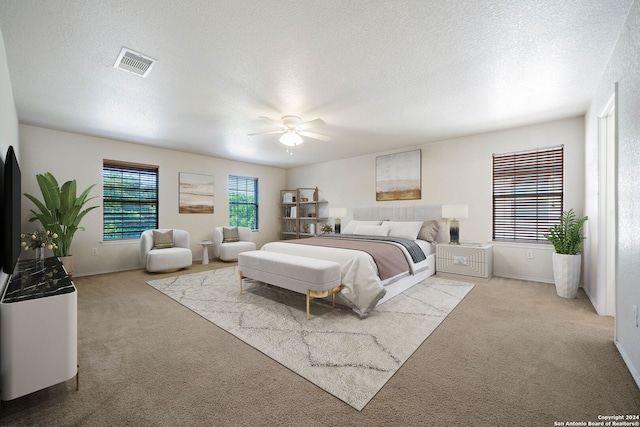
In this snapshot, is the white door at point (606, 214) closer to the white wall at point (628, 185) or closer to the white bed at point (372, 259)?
the white wall at point (628, 185)

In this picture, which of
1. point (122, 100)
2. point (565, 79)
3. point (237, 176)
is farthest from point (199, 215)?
point (565, 79)

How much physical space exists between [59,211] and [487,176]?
702 centimetres

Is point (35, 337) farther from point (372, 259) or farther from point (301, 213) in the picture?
point (301, 213)

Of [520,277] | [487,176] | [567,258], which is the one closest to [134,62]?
[487,176]

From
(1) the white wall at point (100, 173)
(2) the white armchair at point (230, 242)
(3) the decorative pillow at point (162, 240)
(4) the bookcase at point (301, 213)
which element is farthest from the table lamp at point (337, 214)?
(3) the decorative pillow at point (162, 240)

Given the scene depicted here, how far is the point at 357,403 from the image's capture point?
1.60m

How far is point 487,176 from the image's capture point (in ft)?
15.6

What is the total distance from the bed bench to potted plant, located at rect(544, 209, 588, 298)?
2.96 m

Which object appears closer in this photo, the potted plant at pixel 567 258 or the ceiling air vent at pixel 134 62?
the ceiling air vent at pixel 134 62

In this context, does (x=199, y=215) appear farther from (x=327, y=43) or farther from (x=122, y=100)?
(x=327, y=43)

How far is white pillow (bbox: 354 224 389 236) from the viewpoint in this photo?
5.07 meters

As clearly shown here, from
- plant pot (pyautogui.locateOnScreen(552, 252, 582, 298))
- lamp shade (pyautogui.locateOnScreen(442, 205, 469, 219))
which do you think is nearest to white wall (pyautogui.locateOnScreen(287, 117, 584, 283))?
lamp shade (pyautogui.locateOnScreen(442, 205, 469, 219))

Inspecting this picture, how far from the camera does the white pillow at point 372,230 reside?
16.6 ft

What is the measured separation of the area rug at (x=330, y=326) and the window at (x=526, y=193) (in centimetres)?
141
